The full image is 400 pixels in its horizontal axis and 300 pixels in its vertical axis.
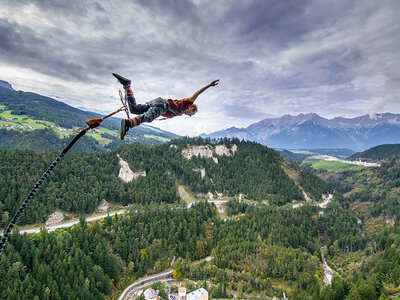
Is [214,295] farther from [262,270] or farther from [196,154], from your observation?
[196,154]

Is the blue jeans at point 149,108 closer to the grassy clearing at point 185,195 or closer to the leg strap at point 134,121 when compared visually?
the leg strap at point 134,121

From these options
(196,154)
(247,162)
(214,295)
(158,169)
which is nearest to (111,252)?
(214,295)

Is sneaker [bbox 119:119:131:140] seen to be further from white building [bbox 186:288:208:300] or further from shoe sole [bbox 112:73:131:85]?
white building [bbox 186:288:208:300]

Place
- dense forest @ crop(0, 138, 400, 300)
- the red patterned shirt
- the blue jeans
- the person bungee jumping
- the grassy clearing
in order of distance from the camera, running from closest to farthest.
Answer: the person bungee jumping < the blue jeans < the red patterned shirt < dense forest @ crop(0, 138, 400, 300) < the grassy clearing

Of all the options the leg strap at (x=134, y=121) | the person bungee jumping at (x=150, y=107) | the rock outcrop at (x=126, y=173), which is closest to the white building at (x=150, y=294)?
the person bungee jumping at (x=150, y=107)

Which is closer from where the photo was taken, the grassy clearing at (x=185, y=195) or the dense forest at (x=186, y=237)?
the dense forest at (x=186, y=237)

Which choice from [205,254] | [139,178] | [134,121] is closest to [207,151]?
[139,178]

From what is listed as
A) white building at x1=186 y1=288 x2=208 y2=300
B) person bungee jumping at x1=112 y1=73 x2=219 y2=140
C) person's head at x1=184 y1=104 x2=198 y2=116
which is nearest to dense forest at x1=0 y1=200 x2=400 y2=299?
white building at x1=186 y1=288 x2=208 y2=300
